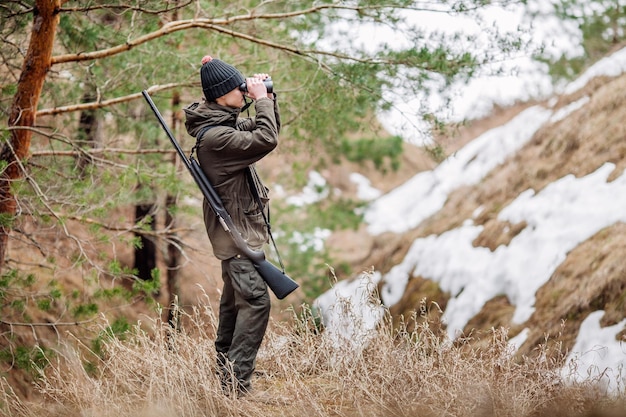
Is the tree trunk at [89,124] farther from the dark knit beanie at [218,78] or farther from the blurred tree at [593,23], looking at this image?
the blurred tree at [593,23]

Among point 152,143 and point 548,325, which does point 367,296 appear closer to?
point 548,325

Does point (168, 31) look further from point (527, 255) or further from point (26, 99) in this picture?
point (527, 255)

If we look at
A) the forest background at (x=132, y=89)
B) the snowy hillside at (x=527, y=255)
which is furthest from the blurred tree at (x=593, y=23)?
the forest background at (x=132, y=89)

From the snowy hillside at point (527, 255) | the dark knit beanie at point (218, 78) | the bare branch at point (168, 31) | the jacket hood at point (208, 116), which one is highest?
the bare branch at point (168, 31)

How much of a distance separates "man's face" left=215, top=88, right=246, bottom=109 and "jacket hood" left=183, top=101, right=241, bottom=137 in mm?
25

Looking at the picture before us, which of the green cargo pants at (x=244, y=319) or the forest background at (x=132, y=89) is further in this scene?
the forest background at (x=132, y=89)

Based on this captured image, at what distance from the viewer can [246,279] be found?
436 centimetres

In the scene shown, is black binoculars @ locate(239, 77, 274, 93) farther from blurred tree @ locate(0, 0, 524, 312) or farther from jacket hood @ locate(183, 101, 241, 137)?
blurred tree @ locate(0, 0, 524, 312)

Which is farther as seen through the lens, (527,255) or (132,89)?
(527,255)

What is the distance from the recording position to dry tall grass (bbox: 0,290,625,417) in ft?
12.6

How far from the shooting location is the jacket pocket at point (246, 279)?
4348 millimetres

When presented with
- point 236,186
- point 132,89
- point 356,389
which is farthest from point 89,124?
point 356,389

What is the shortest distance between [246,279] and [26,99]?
2892mm

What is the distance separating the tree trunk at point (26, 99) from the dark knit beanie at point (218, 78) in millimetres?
2092
